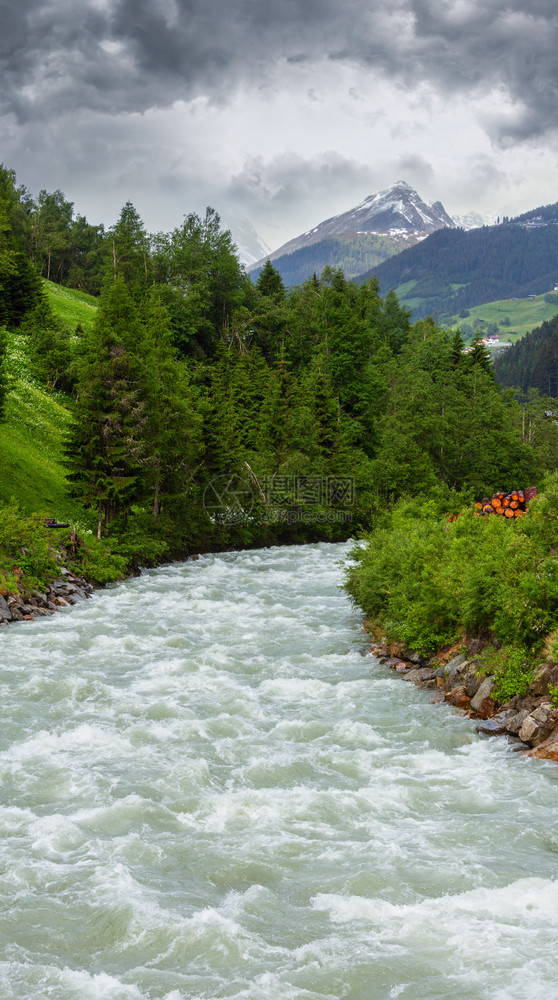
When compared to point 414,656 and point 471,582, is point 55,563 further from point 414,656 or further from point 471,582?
point 471,582

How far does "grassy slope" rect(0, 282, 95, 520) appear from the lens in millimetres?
37219

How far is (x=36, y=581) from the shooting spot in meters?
25.9

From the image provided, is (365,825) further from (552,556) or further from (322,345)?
(322,345)

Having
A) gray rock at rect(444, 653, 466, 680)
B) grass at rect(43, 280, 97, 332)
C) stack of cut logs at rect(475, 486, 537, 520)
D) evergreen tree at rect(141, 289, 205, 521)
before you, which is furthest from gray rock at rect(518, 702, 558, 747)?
grass at rect(43, 280, 97, 332)

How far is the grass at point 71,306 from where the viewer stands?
71125 millimetres

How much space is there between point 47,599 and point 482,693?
1560cm

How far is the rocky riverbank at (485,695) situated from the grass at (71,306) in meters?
53.9

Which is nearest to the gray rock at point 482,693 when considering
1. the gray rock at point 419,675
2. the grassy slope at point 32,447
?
the gray rock at point 419,675

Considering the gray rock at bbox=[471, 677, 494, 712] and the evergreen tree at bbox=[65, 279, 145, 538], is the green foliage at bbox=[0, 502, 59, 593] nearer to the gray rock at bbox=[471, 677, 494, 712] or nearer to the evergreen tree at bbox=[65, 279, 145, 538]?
the evergreen tree at bbox=[65, 279, 145, 538]

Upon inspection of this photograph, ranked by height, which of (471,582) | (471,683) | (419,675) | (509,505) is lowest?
(419,675)

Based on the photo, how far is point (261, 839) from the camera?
10.4 metres

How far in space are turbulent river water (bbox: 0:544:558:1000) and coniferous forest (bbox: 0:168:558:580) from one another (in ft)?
59.1

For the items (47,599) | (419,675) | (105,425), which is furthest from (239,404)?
(419,675)

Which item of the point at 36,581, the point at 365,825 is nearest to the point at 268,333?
the point at 36,581
